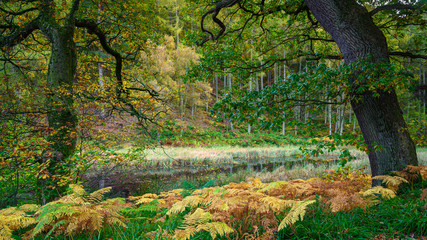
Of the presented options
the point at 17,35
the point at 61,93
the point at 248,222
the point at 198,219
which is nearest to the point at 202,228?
the point at 198,219

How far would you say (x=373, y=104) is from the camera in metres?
3.03

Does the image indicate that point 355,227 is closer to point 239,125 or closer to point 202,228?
point 202,228

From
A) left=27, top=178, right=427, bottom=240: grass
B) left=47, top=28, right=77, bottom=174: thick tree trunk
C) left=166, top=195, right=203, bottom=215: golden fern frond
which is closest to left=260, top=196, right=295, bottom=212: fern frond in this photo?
left=27, top=178, right=427, bottom=240: grass

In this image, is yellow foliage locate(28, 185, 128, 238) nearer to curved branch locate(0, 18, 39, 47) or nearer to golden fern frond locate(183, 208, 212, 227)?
golden fern frond locate(183, 208, 212, 227)

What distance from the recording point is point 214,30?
5668 millimetres

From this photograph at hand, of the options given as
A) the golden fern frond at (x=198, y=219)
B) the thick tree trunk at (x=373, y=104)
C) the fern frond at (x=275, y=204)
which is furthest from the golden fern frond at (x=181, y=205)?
the thick tree trunk at (x=373, y=104)

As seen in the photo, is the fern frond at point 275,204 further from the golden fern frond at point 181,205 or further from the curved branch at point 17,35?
the curved branch at point 17,35

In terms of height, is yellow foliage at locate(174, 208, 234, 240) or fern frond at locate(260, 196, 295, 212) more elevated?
fern frond at locate(260, 196, 295, 212)

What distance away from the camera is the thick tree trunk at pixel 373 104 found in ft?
9.85

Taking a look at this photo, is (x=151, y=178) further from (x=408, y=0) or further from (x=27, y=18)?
(x=408, y=0)

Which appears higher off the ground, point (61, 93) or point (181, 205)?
point (61, 93)

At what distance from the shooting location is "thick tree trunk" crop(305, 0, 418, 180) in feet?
9.85

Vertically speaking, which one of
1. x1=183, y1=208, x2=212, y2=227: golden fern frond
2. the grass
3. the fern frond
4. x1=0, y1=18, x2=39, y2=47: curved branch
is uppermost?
x1=0, y1=18, x2=39, y2=47: curved branch

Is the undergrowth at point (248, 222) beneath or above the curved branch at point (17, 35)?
beneath
